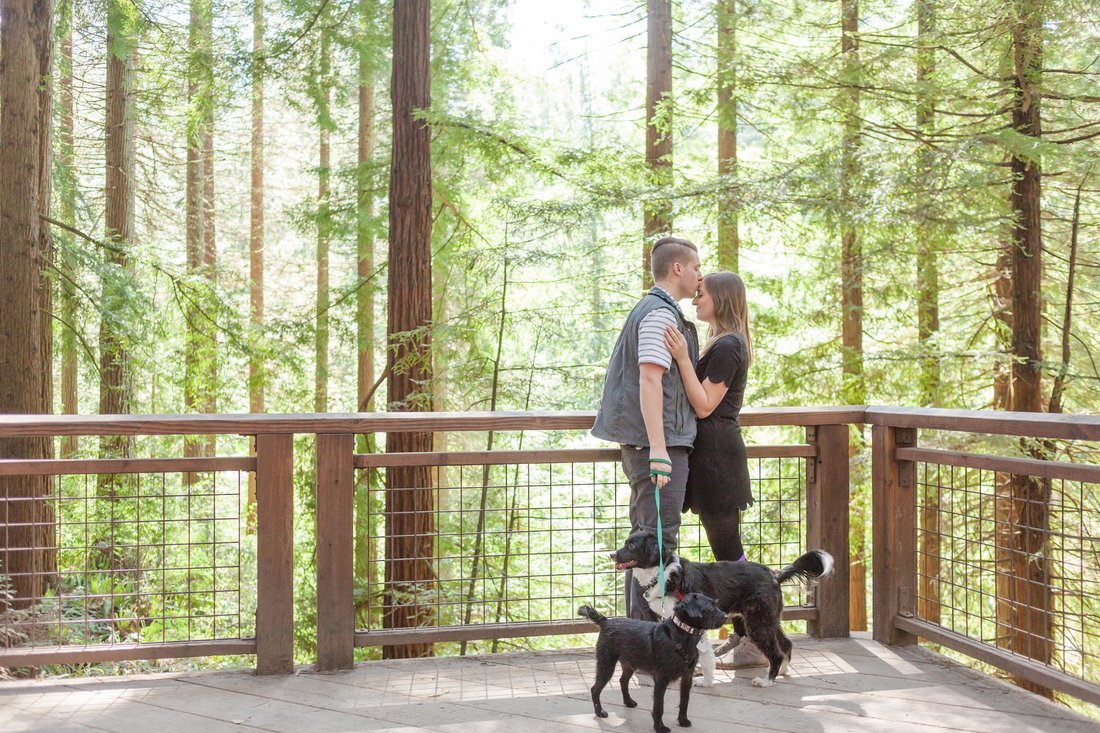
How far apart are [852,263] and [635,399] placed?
7.22 metres

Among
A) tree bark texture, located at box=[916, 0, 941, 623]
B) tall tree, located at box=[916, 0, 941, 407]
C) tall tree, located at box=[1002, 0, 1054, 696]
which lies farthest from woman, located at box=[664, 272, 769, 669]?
tall tree, located at box=[1002, 0, 1054, 696]

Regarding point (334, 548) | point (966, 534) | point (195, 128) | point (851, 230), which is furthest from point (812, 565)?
point (195, 128)

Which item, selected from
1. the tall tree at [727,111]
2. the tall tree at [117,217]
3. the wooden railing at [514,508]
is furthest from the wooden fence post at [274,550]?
the tall tree at [727,111]

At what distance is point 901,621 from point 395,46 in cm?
608

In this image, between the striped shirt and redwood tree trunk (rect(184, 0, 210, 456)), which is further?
redwood tree trunk (rect(184, 0, 210, 456))

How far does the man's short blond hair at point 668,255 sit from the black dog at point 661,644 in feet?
4.12

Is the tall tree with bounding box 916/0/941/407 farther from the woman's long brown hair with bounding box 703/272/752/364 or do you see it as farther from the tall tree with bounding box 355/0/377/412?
the tall tree with bounding box 355/0/377/412

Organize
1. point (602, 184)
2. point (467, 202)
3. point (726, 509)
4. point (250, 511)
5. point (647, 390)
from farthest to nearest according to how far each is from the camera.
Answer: point (250, 511) < point (467, 202) < point (602, 184) < point (726, 509) < point (647, 390)

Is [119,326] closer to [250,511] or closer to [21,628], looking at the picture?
[21,628]

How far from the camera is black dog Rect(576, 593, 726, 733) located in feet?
9.75

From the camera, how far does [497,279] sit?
415 inches

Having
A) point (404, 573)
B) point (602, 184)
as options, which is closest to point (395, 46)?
point (602, 184)

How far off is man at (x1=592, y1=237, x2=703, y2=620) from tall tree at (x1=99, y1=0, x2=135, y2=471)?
597 centimetres

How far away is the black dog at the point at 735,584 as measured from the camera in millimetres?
3176
